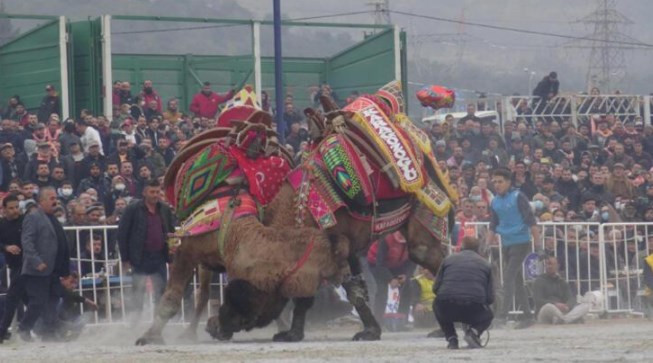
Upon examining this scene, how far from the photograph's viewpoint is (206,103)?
89.2 feet

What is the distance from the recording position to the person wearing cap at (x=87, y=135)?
23328 millimetres

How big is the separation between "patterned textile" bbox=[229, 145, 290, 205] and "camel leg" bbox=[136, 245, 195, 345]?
951 millimetres

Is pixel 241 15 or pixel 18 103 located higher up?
pixel 241 15

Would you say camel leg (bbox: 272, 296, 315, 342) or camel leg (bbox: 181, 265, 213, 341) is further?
camel leg (bbox: 181, 265, 213, 341)

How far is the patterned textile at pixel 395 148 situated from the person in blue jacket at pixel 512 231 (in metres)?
3.62

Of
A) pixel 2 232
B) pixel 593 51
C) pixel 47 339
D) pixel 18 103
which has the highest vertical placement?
pixel 593 51

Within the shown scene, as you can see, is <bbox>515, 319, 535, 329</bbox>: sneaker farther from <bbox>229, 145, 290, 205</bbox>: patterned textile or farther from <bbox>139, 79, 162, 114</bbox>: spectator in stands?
<bbox>139, 79, 162, 114</bbox>: spectator in stands

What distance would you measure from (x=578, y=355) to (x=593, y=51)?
39948mm

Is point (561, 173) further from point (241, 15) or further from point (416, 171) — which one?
point (241, 15)

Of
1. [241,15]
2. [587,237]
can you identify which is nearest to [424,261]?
[587,237]

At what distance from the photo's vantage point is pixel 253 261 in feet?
51.9

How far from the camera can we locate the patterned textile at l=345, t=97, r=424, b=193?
16.9 meters

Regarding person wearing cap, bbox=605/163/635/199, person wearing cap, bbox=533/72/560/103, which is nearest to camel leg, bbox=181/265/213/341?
person wearing cap, bbox=605/163/635/199

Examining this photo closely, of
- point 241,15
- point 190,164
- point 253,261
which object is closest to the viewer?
point 253,261
